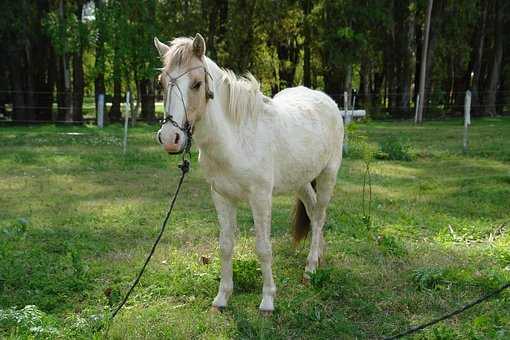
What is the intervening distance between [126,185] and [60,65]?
65.5ft

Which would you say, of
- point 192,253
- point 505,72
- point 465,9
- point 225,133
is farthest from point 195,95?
point 505,72

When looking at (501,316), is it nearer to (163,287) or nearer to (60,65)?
(163,287)

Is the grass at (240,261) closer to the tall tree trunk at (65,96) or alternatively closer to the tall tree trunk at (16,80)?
the tall tree trunk at (65,96)

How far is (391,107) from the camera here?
28266 millimetres

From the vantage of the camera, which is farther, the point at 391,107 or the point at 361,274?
the point at 391,107

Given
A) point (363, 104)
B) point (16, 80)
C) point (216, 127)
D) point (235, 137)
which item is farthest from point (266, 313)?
point (363, 104)

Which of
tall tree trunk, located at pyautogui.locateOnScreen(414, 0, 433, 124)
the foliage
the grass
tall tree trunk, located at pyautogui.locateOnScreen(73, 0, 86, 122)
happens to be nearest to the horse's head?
the grass

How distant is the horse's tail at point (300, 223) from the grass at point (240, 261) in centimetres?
24

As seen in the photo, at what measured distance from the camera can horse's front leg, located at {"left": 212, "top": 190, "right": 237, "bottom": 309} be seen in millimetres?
4383

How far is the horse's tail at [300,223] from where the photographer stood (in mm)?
5570

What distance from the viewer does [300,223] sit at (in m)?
5.59

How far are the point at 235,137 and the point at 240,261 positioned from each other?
141cm

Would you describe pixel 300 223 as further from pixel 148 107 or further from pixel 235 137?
pixel 148 107

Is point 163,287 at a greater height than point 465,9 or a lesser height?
lesser
